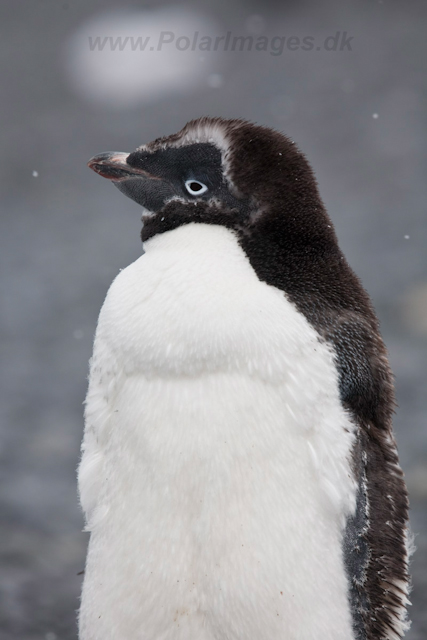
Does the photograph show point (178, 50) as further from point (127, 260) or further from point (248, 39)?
point (127, 260)

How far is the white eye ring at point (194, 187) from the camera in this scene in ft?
4.32

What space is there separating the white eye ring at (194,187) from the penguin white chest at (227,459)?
9cm

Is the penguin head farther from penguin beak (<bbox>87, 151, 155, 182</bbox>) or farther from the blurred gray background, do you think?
the blurred gray background

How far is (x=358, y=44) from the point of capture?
19.4ft

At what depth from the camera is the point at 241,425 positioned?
1.20 meters

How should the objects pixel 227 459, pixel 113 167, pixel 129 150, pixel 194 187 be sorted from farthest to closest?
1. pixel 129 150
2. pixel 113 167
3. pixel 194 187
4. pixel 227 459

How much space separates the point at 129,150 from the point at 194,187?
3.77m

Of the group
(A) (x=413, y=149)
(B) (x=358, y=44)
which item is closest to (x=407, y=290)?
(A) (x=413, y=149)

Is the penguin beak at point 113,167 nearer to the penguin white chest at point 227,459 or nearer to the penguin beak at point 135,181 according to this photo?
the penguin beak at point 135,181

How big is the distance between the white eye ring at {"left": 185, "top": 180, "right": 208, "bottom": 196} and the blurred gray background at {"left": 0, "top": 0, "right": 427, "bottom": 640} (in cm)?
157

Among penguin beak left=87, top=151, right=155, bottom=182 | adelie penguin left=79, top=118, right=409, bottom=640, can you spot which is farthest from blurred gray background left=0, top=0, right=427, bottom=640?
penguin beak left=87, top=151, right=155, bottom=182

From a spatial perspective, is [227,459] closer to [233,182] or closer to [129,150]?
[233,182]

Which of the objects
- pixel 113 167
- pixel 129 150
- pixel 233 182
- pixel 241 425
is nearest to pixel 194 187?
pixel 233 182

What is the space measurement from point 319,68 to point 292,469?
5.07 metres
